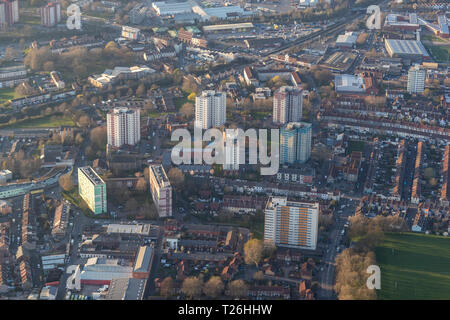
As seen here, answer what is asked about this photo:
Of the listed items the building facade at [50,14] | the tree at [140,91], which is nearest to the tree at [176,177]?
the tree at [140,91]

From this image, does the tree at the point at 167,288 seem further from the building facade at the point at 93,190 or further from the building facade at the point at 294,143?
the building facade at the point at 294,143

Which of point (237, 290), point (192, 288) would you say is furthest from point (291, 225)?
point (192, 288)

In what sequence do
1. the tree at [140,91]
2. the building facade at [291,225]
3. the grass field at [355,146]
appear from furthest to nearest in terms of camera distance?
the tree at [140,91] → the grass field at [355,146] → the building facade at [291,225]

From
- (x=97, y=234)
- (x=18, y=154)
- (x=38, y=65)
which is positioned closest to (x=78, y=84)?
(x=38, y=65)

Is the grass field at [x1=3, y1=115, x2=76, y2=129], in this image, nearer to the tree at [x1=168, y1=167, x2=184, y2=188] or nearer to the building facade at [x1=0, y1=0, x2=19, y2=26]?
the tree at [x1=168, y1=167, x2=184, y2=188]

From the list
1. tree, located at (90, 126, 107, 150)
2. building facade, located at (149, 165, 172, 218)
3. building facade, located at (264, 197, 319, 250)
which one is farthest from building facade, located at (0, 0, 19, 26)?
building facade, located at (264, 197, 319, 250)

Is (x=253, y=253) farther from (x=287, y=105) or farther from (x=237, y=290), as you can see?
(x=287, y=105)

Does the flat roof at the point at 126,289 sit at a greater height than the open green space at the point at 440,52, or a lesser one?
lesser

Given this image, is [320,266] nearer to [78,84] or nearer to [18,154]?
[18,154]
